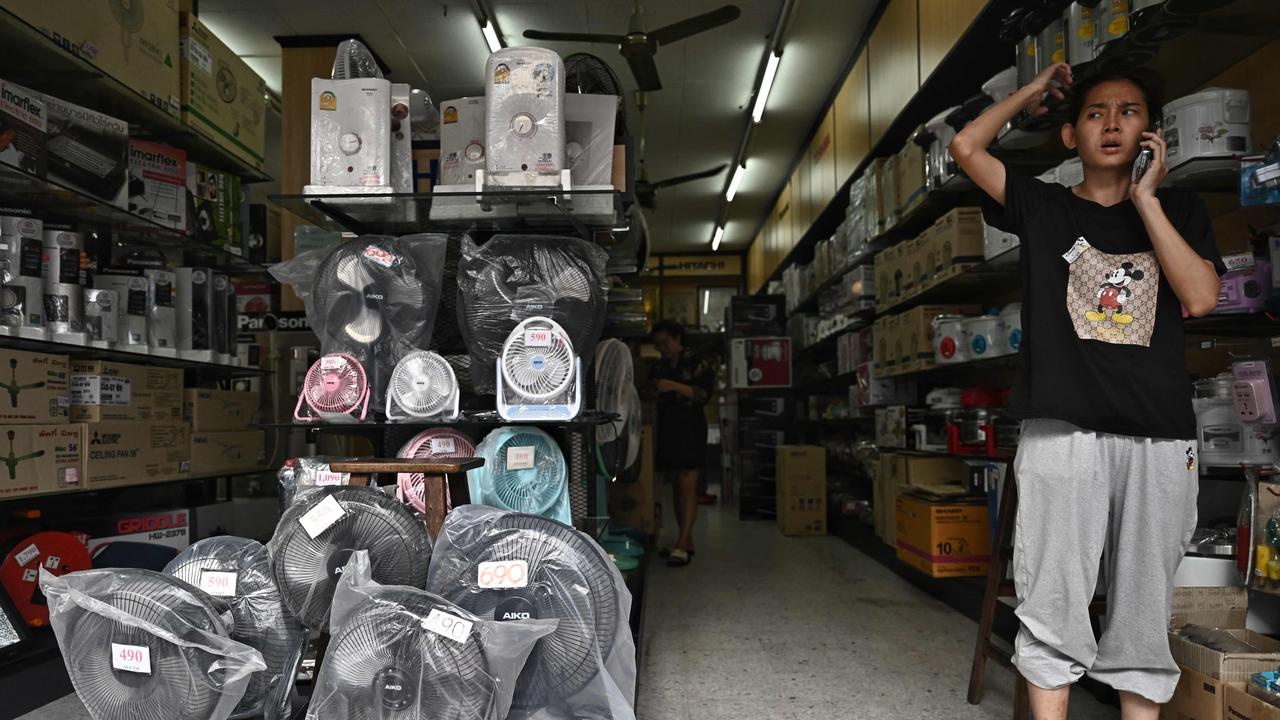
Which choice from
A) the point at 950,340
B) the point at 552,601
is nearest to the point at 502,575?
the point at 552,601

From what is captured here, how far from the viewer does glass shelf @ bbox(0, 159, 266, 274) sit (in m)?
2.91

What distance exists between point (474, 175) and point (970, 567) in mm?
2802

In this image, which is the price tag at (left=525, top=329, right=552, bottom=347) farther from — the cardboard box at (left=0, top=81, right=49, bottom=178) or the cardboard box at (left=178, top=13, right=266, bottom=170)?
the cardboard box at (left=178, top=13, right=266, bottom=170)

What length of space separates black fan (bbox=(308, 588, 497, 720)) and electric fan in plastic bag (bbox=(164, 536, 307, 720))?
1.37 ft

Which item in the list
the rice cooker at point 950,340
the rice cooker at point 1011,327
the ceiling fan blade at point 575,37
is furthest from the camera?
the ceiling fan blade at point 575,37

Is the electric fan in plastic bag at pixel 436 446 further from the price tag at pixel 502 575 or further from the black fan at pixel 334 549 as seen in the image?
the price tag at pixel 502 575

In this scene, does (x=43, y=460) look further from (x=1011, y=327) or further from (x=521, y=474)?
(x=1011, y=327)

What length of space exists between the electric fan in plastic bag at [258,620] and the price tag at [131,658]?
11.6 inches

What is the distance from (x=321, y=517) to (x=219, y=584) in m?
0.34

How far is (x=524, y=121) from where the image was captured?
2422 mm

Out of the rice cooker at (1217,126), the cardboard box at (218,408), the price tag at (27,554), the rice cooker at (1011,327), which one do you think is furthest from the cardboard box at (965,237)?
the price tag at (27,554)

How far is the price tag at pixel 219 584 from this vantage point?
2066mm

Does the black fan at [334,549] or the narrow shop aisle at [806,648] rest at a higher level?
the black fan at [334,549]

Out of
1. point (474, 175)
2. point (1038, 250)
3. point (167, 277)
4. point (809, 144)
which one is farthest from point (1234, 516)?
point (809, 144)
